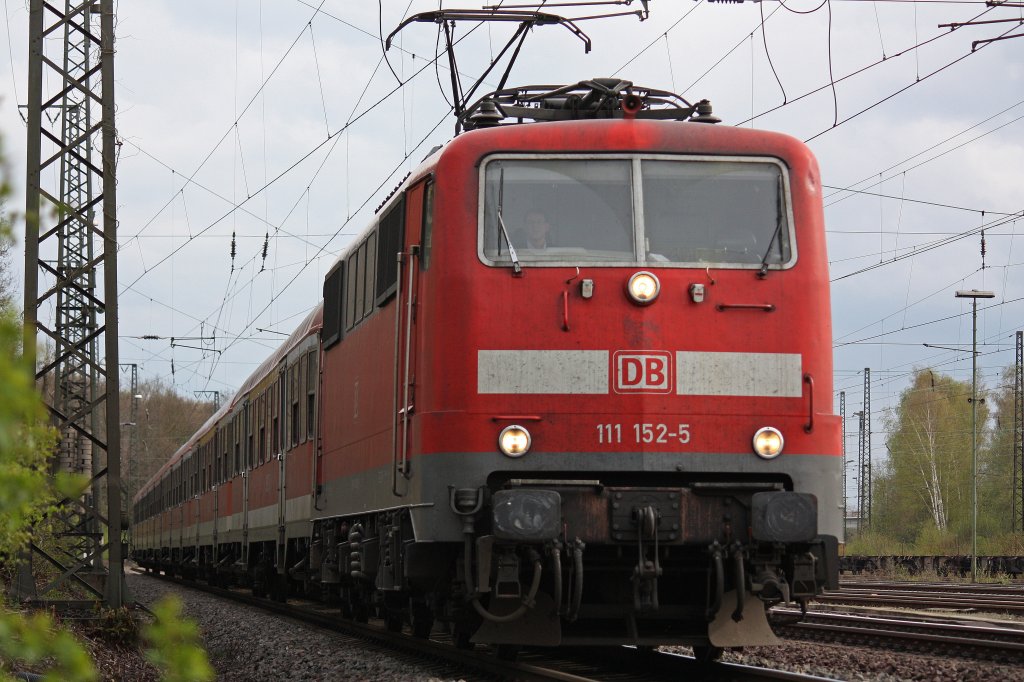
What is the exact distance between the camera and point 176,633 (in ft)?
6.67

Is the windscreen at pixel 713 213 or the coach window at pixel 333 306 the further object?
the coach window at pixel 333 306

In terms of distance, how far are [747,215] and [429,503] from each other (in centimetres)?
262

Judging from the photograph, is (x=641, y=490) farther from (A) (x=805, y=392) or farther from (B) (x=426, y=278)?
(B) (x=426, y=278)

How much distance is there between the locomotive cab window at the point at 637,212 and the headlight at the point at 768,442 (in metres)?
1.02

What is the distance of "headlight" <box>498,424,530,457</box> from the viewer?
7.57m

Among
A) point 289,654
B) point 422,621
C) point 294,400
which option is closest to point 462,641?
point 422,621

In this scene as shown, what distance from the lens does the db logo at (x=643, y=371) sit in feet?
25.3

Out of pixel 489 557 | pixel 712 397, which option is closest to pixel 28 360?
pixel 489 557

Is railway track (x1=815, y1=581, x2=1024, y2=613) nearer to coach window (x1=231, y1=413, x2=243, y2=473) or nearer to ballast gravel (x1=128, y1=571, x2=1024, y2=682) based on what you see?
ballast gravel (x1=128, y1=571, x2=1024, y2=682)

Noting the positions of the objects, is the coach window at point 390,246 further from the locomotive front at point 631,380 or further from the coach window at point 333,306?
the coach window at point 333,306

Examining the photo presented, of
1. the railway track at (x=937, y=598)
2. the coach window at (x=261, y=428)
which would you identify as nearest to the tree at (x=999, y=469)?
the railway track at (x=937, y=598)

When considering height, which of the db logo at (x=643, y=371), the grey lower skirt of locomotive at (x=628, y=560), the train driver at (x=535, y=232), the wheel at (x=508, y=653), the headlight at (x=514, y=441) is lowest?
the wheel at (x=508, y=653)

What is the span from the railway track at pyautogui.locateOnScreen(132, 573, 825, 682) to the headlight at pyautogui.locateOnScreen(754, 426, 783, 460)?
1351mm

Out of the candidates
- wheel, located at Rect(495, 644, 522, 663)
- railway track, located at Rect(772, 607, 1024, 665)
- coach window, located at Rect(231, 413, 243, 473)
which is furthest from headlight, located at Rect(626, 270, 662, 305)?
coach window, located at Rect(231, 413, 243, 473)
